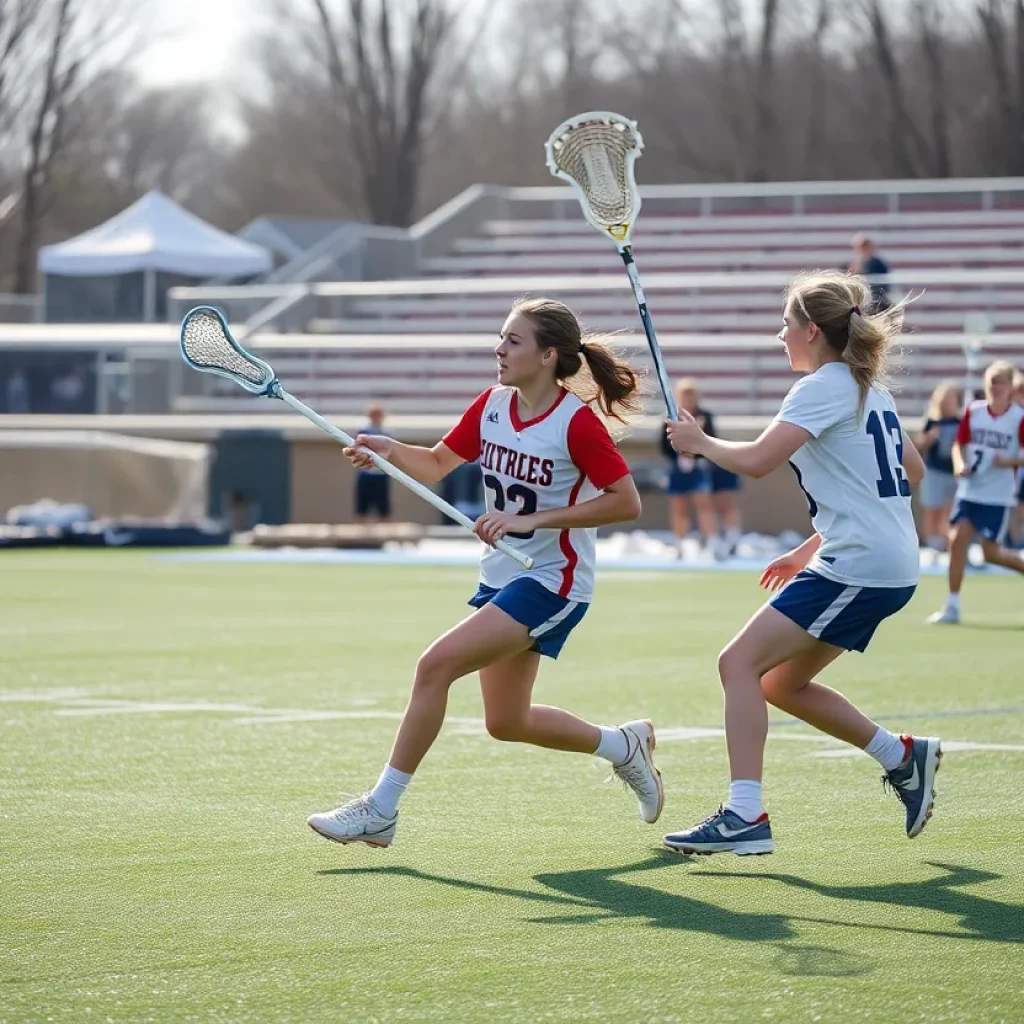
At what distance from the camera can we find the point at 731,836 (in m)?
5.84

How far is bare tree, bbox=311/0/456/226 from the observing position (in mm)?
43344

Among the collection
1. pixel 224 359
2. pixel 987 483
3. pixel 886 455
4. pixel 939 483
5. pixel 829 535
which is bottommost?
pixel 939 483

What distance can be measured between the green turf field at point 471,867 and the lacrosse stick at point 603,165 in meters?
1.95

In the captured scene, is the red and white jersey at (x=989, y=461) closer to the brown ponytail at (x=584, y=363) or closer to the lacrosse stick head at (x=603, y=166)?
the lacrosse stick head at (x=603, y=166)

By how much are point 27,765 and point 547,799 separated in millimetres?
1992

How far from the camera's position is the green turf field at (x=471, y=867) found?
14.4ft

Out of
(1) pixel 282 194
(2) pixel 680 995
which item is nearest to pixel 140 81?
(1) pixel 282 194

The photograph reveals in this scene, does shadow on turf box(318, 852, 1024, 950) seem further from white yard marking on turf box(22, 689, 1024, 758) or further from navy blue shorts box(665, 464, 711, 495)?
navy blue shorts box(665, 464, 711, 495)

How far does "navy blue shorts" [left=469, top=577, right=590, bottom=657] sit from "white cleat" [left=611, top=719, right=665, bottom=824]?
1.62 feet

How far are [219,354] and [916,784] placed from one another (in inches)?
103

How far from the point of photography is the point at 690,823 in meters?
6.60

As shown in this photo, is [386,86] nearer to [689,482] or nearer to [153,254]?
Answer: [153,254]

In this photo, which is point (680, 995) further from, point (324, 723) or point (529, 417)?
point (324, 723)

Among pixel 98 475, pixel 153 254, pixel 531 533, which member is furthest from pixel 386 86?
pixel 531 533
